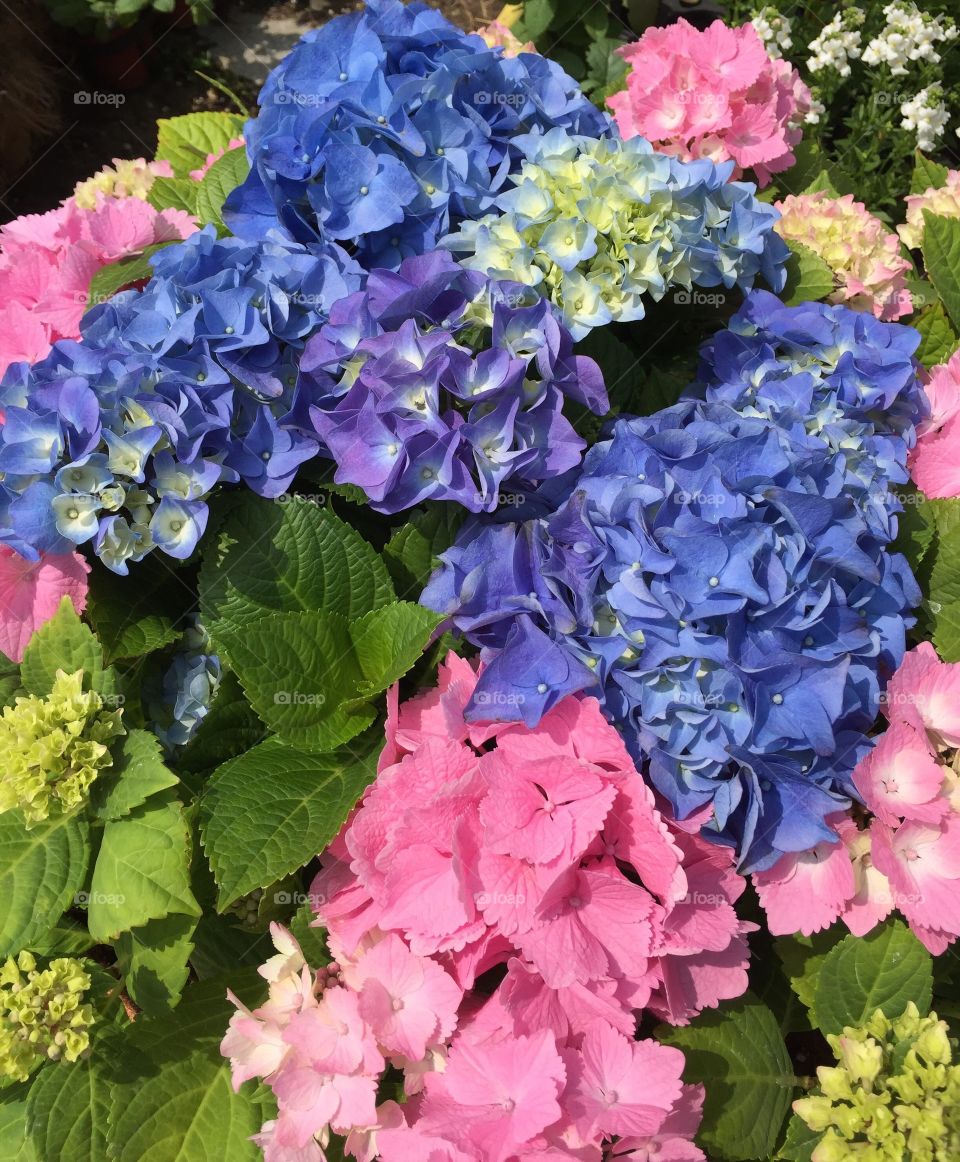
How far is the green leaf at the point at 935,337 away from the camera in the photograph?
184 centimetres

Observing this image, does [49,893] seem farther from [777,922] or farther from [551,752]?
[777,922]

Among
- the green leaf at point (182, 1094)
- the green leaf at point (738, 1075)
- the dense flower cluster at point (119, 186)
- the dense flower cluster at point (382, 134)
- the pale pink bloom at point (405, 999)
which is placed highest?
the dense flower cluster at point (382, 134)

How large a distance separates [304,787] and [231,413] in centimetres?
51

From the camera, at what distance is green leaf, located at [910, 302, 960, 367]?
1.84 meters

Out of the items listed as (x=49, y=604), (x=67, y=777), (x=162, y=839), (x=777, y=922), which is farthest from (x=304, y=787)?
(x=777, y=922)

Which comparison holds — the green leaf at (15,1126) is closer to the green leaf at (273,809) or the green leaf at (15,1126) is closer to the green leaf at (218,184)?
the green leaf at (273,809)

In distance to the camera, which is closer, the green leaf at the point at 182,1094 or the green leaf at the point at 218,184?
the green leaf at the point at 182,1094

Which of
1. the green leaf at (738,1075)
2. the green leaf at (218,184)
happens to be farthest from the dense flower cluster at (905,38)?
the green leaf at (738,1075)

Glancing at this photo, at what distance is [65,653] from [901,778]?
1146 millimetres

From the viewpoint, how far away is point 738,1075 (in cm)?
137

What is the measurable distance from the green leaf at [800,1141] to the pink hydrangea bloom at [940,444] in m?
0.96

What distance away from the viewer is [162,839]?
1292mm

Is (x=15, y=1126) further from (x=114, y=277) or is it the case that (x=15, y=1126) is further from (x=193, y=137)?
(x=193, y=137)

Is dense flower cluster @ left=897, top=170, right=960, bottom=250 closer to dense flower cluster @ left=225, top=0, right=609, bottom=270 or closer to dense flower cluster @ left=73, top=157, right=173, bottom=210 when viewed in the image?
dense flower cluster @ left=225, top=0, right=609, bottom=270
